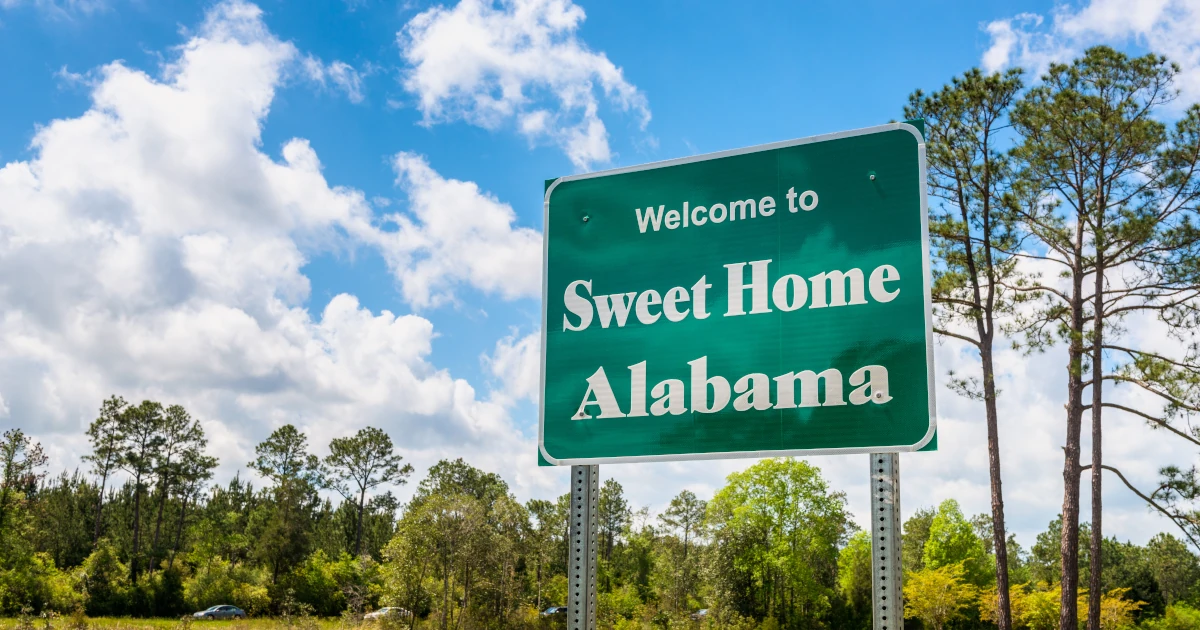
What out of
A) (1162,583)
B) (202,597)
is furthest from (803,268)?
(1162,583)

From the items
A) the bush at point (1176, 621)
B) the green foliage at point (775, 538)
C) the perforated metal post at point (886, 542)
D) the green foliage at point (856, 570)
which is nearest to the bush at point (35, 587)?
the green foliage at point (775, 538)

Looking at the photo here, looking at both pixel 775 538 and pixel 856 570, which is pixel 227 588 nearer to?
pixel 775 538

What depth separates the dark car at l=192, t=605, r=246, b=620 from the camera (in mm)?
43188

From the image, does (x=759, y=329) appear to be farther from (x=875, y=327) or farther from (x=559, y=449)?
(x=559, y=449)

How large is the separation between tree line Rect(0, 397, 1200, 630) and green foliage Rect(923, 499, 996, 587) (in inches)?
4.3

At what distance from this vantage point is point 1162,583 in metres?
60.5

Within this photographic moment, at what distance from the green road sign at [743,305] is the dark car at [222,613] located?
44.7 meters

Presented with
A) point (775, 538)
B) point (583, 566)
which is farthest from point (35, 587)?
point (583, 566)

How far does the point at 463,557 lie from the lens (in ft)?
117

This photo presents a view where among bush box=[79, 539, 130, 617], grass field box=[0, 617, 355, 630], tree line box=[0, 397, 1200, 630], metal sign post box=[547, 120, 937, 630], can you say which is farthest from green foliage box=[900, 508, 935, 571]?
metal sign post box=[547, 120, 937, 630]

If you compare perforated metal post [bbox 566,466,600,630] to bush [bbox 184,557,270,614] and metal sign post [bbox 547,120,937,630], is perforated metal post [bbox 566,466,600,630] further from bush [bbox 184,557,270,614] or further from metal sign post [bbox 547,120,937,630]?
bush [bbox 184,557,270,614]

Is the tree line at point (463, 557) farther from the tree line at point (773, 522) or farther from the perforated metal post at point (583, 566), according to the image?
the perforated metal post at point (583, 566)

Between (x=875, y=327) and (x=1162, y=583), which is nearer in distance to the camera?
(x=875, y=327)

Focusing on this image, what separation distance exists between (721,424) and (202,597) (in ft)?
162
